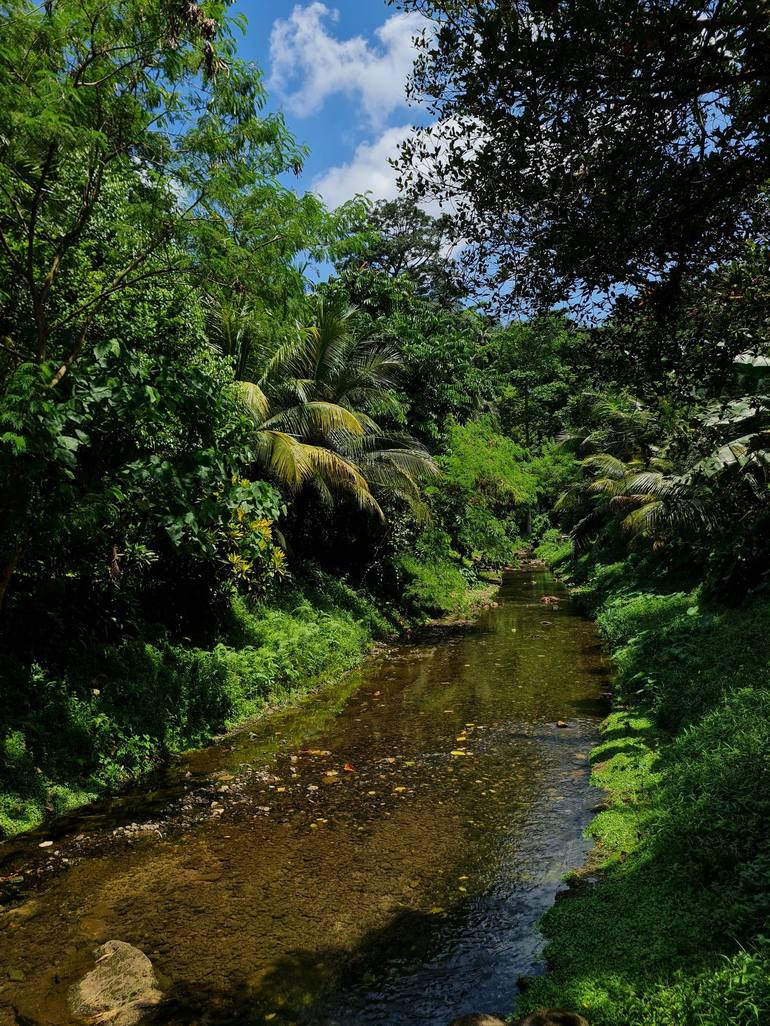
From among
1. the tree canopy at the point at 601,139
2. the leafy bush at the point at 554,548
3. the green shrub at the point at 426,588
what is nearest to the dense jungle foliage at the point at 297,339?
the tree canopy at the point at 601,139

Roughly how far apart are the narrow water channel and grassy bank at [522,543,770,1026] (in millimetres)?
363

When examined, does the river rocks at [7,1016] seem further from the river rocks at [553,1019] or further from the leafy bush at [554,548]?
the leafy bush at [554,548]

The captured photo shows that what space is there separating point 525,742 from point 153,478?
5.46 metres

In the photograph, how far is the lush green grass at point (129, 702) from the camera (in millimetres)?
6543

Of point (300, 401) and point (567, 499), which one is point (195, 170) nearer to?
point (300, 401)

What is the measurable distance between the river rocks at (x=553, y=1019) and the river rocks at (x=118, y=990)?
216cm

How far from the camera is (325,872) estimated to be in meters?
5.35

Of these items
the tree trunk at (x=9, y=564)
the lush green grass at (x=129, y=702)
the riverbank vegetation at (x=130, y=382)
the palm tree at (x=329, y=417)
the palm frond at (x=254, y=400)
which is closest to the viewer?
the riverbank vegetation at (x=130, y=382)

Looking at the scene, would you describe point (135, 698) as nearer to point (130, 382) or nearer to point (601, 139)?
point (130, 382)

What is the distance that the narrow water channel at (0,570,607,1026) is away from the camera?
157 inches

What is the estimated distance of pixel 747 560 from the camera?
404 inches

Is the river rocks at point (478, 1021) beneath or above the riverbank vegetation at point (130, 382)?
beneath

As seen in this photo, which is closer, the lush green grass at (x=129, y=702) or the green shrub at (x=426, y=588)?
the lush green grass at (x=129, y=702)

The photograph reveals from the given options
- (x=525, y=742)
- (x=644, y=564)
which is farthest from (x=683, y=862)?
(x=644, y=564)
